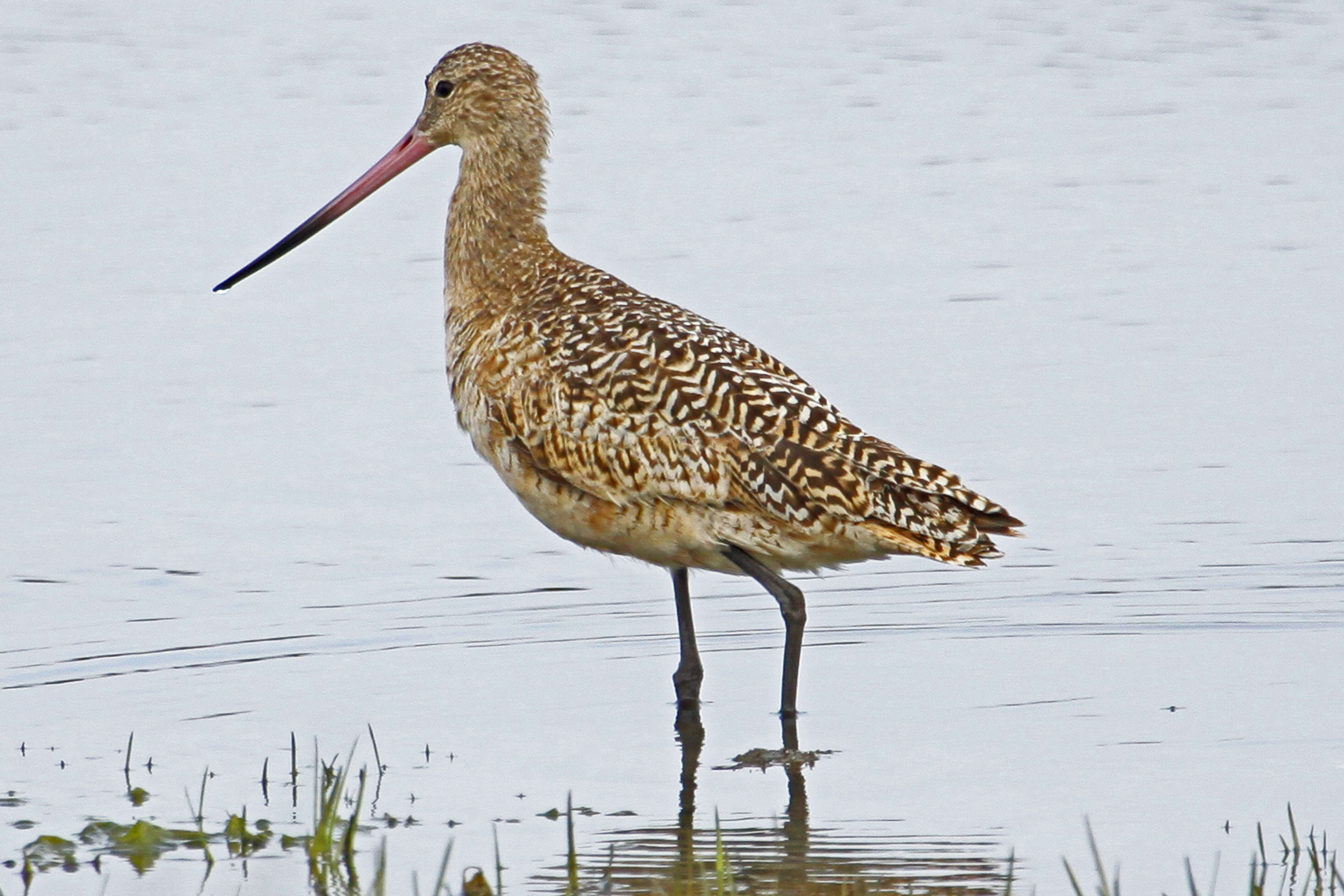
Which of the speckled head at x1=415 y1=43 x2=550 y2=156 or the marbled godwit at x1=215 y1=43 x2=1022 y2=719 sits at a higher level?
the speckled head at x1=415 y1=43 x2=550 y2=156

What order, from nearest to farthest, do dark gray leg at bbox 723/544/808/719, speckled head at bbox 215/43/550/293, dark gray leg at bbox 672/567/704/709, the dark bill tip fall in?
dark gray leg at bbox 723/544/808/719 → dark gray leg at bbox 672/567/704/709 → speckled head at bbox 215/43/550/293 → the dark bill tip

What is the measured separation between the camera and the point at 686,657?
697 centimetres

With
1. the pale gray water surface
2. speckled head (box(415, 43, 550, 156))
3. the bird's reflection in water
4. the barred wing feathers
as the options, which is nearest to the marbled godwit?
the barred wing feathers

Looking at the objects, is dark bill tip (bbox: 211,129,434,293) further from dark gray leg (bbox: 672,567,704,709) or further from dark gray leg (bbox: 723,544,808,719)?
dark gray leg (bbox: 723,544,808,719)

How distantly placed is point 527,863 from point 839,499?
1414 millimetres

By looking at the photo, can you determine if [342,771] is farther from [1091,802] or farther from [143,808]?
[1091,802]

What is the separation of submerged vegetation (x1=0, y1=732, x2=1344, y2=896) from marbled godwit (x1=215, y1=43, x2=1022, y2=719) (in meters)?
0.87

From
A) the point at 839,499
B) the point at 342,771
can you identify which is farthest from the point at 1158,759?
the point at 342,771

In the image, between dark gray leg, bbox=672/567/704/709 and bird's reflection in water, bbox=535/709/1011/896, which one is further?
dark gray leg, bbox=672/567/704/709

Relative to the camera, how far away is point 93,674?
7238mm

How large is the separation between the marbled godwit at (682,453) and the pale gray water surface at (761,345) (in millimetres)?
524

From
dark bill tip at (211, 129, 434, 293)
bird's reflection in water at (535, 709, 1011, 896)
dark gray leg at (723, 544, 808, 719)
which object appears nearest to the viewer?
bird's reflection in water at (535, 709, 1011, 896)

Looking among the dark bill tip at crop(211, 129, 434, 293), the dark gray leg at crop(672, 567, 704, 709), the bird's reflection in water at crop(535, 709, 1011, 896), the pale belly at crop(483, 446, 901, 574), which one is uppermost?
the dark bill tip at crop(211, 129, 434, 293)

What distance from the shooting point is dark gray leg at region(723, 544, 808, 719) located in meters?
6.70
